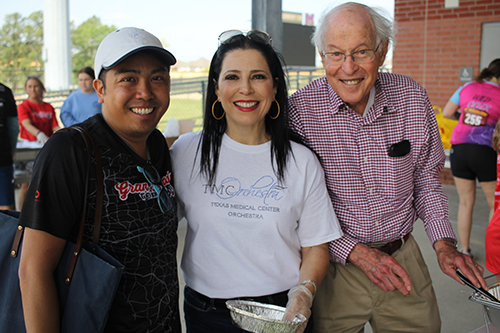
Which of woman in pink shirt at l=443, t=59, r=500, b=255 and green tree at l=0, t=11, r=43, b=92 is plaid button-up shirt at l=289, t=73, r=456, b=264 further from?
green tree at l=0, t=11, r=43, b=92

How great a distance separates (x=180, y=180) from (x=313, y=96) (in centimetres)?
71

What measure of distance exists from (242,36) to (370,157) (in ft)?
2.42

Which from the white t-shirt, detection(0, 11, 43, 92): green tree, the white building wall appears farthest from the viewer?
detection(0, 11, 43, 92): green tree

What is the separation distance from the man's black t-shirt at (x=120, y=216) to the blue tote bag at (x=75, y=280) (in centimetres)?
4

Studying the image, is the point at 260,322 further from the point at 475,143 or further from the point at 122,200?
the point at 475,143

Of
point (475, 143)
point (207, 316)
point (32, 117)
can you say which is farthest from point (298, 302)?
point (32, 117)

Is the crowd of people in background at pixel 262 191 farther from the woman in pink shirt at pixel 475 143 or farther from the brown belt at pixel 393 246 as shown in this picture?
the woman in pink shirt at pixel 475 143

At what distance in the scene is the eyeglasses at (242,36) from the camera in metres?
1.64

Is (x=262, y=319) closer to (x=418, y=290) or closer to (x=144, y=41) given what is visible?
(x=144, y=41)

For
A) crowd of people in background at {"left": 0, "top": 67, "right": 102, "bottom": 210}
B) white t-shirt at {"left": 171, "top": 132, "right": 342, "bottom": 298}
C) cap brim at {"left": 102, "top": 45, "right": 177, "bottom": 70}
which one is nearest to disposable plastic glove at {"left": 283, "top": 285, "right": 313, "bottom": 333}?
white t-shirt at {"left": 171, "top": 132, "right": 342, "bottom": 298}

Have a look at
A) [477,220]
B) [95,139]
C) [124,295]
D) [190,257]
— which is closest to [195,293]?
[190,257]

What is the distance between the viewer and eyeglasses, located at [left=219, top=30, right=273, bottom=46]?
5.40ft

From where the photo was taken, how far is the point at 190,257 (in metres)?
1.62

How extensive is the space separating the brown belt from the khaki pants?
2 cm
